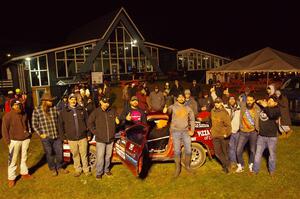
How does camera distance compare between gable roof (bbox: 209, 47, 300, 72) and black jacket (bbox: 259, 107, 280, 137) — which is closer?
black jacket (bbox: 259, 107, 280, 137)

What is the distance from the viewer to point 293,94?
399 inches

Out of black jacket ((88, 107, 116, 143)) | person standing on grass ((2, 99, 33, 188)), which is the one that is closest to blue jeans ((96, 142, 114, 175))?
black jacket ((88, 107, 116, 143))

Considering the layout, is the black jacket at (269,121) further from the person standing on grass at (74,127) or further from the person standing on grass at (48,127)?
the person standing on grass at (48,127)

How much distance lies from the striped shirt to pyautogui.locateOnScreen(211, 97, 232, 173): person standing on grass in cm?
378

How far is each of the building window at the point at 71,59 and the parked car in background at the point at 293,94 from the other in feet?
58.7

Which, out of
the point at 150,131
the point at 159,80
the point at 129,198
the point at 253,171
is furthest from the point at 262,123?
the point at 159,80

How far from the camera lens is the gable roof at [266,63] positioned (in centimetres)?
1242

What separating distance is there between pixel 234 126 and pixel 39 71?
63.5ft

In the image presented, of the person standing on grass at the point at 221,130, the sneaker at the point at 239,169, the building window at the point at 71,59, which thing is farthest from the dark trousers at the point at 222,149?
the building window at the point at 71,59

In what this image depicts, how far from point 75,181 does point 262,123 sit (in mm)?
4561

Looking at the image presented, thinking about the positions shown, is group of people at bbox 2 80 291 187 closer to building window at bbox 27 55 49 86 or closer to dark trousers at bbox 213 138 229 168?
dark trousers at bbox 213 138 229 168

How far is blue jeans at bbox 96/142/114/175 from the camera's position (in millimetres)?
6261

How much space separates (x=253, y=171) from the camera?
21.0 ft

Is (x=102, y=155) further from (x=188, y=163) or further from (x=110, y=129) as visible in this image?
(x=188, y=163)
